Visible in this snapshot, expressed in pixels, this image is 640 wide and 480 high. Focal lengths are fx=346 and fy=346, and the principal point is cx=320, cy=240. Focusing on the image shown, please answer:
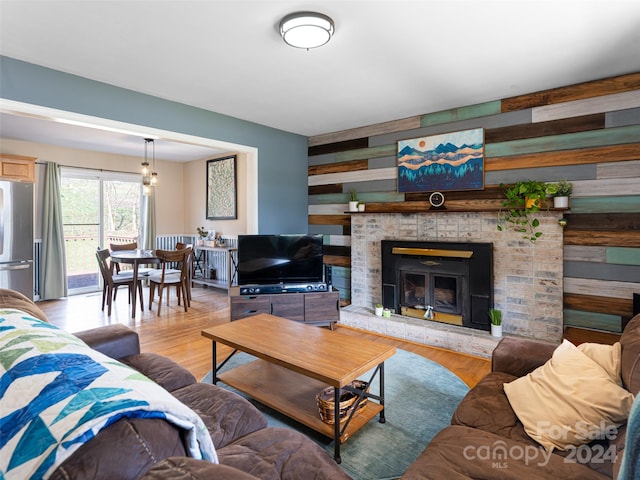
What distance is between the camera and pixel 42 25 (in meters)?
2.19

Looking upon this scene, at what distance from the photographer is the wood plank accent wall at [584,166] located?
115 inches

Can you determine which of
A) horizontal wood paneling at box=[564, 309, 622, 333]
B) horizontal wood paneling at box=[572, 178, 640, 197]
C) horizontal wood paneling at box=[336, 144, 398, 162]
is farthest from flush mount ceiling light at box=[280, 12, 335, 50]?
horizontal wood paneling at box=[564, 309, 622, 333]

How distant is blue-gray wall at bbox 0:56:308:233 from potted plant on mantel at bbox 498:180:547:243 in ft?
8.77

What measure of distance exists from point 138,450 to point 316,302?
3.53 m

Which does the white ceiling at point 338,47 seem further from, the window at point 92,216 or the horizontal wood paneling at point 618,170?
the window at point 92,216

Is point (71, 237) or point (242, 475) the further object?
point (71, 237)

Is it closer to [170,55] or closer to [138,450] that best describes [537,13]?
[170,55]

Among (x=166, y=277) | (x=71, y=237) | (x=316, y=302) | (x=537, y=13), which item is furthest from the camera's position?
(x=71, y=237)

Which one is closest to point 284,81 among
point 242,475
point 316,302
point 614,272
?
point 316,302

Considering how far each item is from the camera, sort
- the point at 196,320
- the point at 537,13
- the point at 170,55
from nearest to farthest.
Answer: the point at 537,13 < the point at 170,55 < the point at 196,320

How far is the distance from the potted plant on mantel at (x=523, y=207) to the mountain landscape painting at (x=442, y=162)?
0.35 m

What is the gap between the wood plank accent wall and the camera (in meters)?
2.93

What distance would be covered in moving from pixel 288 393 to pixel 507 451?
1.35 meters

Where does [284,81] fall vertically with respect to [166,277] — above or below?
above
